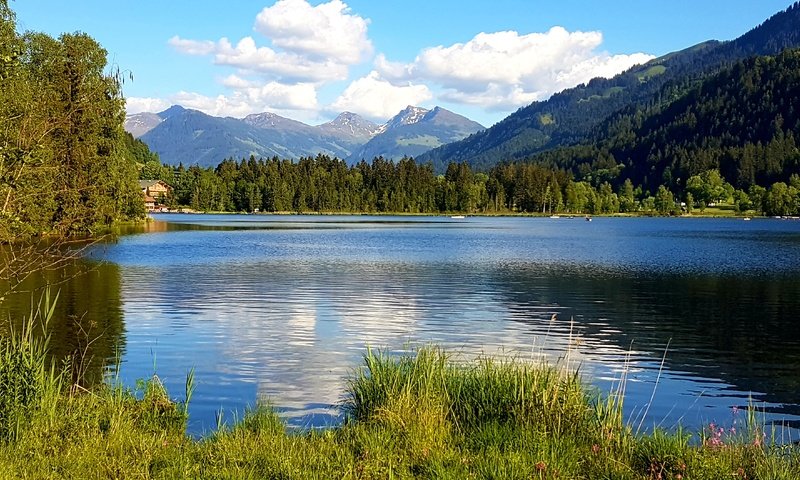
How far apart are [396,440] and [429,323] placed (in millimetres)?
20660

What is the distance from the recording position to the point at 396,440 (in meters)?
12.4

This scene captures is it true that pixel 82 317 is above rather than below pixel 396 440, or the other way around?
below

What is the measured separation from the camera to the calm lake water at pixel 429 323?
20578 millimetres

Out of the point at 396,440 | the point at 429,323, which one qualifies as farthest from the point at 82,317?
the point at 396,440

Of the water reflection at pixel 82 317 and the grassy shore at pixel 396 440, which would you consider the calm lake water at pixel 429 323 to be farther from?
the grassy shore at pixel 396 440

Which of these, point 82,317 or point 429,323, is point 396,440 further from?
point 82,317

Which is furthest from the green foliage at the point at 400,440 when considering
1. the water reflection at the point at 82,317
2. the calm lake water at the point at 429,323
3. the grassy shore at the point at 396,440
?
the water reflection at the point at 82,317

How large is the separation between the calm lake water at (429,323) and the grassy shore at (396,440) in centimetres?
230

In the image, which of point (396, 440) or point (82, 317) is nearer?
point (396, 440)

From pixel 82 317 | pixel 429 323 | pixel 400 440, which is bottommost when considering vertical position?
pixel 429 323

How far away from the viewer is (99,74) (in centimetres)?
8394

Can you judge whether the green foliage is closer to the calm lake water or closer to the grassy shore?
the grassy shore

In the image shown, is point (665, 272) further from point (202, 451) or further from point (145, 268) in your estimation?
point (202, 451)

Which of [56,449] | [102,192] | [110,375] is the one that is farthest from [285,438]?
[102,192]
